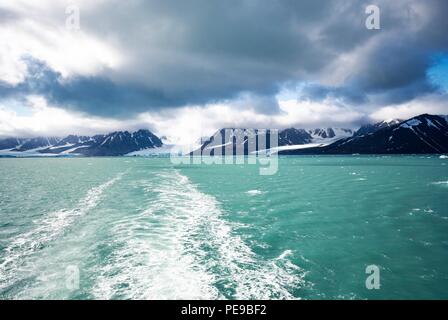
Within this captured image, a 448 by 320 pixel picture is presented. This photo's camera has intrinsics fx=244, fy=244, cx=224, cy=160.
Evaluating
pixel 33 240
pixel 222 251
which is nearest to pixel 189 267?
pixel 222 251

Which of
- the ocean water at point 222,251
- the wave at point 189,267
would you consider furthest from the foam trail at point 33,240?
the wave at point 189,267

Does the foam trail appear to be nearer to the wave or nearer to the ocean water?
the ocean water

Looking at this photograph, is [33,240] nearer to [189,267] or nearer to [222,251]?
[189,267]

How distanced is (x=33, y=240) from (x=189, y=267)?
14.1 m

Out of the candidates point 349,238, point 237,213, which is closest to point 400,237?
point 349,238

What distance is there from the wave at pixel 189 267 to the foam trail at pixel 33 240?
4.87m

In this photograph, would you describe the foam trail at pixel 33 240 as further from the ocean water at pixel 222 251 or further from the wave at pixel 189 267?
the wave at pixel 189 267

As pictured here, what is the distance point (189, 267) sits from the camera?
15375 mm

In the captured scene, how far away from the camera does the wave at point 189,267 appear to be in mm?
12727

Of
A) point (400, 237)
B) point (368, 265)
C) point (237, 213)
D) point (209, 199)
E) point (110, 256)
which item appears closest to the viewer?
point (368, 265)

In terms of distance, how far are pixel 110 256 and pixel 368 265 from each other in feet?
56.0
